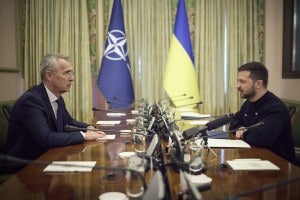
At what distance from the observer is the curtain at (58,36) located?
492cm

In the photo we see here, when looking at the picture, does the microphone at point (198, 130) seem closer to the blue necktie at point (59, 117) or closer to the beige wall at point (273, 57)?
the blue necktie at point (59, 117)

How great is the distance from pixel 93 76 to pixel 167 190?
3960mm

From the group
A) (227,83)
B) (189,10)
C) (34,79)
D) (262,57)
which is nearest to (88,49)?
(34,79)

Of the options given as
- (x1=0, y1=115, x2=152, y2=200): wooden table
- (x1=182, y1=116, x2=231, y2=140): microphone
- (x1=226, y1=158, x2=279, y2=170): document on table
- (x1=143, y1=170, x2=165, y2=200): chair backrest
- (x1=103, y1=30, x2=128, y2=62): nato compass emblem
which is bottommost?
(x1=0, y1=115, x2=152, y2=200): wooden table

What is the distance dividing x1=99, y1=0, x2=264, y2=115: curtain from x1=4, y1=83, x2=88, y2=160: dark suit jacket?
110 inches

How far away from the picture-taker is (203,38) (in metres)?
5.00

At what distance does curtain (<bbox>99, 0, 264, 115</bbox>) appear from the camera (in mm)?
5012

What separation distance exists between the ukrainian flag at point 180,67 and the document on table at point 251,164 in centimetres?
301

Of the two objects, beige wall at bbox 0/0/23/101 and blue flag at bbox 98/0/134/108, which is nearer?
beige wall at bbox 0/0/23/101

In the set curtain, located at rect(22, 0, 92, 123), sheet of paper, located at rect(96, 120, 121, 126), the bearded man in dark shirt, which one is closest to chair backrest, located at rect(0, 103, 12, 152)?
sheet of paper, located at rect(96, 120, 121, 126)

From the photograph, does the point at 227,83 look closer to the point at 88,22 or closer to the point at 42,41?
the point at 88,22

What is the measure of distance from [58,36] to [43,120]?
3020mm

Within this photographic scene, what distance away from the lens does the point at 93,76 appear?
203 inches

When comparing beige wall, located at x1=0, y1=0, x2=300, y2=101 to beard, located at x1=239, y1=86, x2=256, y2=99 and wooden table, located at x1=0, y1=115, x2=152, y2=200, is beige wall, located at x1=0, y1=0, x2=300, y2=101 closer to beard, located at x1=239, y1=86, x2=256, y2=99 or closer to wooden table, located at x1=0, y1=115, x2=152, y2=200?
beard, located at x1=239, y1=86, x2=256, y2=99
